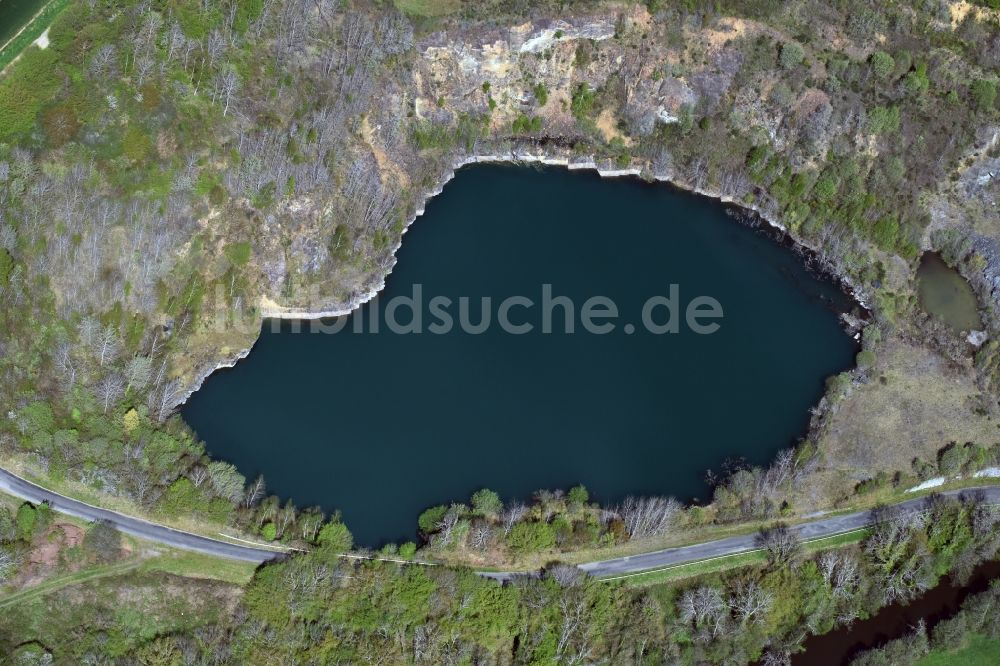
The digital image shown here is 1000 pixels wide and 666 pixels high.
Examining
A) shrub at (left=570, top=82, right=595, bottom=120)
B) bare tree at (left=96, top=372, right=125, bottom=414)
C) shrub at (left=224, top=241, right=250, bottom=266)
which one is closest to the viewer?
bare tree at (left=96, top=372, right=125, bottom=414)

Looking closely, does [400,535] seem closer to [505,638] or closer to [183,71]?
[505,638]

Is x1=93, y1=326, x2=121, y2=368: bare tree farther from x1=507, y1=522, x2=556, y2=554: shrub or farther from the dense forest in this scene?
x1=507, y1=522, x2=556, y2=554: shrub

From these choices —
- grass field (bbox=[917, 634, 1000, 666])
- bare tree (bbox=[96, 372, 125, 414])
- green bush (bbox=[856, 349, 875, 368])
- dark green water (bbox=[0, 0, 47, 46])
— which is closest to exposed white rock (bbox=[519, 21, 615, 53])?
green bush (bbox=[856, 349, 875, 368])

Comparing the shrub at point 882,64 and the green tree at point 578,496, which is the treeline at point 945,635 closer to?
the green tree at point 578,496

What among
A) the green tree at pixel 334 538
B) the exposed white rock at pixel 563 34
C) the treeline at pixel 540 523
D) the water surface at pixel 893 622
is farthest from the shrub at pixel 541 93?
the water surface at pixel 893 622

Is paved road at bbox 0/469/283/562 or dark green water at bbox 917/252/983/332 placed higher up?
dark green water at bbox 917/252/983/332

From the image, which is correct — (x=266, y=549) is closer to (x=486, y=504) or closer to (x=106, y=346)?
(x=486, y=504)
